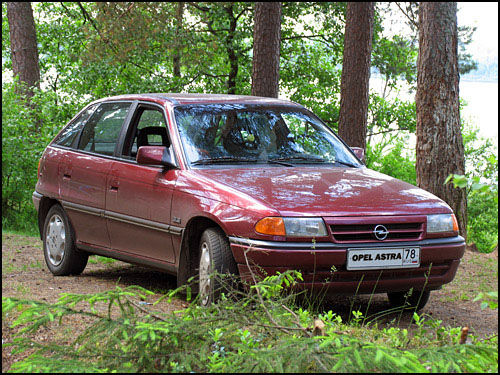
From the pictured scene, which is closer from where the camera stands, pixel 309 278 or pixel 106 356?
pixel 106 356

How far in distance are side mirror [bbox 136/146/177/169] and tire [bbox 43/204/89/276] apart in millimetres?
1684

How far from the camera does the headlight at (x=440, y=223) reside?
225 inches

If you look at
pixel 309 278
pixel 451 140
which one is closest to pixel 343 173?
pixel 309 278

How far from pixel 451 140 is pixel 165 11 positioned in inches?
486

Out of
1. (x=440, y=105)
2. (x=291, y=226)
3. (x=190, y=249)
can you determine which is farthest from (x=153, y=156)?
(x=440, y=105)

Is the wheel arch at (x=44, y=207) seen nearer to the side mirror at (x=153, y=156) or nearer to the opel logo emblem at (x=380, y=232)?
the side mirror at (x=153, y=156)

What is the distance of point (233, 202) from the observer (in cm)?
548

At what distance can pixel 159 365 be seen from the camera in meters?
3.43

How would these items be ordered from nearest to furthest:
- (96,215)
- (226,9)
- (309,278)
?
1. (309,278)
2. (96,215)
3. (226,9)

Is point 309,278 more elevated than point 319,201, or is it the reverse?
point 319,201

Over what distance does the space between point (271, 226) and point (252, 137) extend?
1630mm

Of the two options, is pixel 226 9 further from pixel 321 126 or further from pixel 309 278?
pixel 309 278

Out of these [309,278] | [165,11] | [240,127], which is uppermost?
[165,11]

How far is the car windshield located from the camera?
6445mm
